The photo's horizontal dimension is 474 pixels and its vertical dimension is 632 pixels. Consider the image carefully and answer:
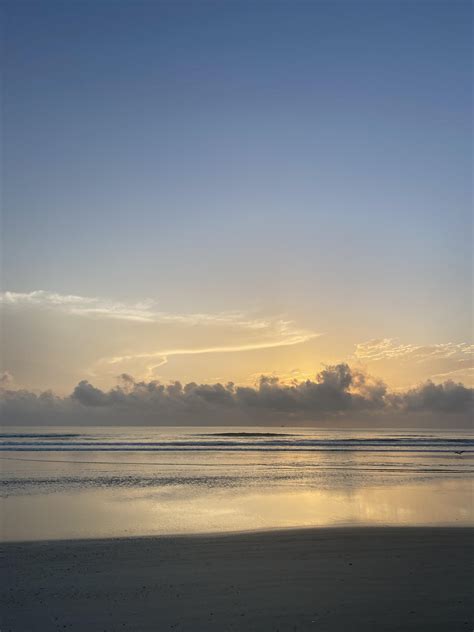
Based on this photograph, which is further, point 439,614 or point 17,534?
point 17,534

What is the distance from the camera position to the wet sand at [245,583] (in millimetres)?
9250

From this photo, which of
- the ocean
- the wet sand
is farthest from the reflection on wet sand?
the wet sand

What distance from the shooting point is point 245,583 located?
36.1ft

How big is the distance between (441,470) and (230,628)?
30.7 metres

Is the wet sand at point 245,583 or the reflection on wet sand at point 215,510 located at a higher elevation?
the wet sand at point 245,583

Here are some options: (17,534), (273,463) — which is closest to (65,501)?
(17,534)

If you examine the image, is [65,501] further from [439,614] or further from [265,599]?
[439,614]

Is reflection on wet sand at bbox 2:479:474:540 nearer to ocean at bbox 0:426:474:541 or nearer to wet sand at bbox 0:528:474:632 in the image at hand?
ocean at bbox 0:426:474:541

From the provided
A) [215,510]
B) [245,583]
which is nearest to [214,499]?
[215,510]

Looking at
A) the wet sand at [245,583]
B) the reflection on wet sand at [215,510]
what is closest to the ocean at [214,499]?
the reflection on wet sand at [215,510]

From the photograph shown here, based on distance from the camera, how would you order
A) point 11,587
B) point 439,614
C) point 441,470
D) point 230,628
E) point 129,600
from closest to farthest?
1. point 230,628
2. point 439,614
3. point 129,600
4. point 11,587
5. point 441,470

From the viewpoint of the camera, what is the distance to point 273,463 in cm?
4081

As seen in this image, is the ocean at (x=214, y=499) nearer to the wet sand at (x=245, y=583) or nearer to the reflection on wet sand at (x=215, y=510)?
the reflection on wet sand at (x=215, y=510)

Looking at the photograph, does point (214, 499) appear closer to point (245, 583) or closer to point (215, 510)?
point (215, 510)
